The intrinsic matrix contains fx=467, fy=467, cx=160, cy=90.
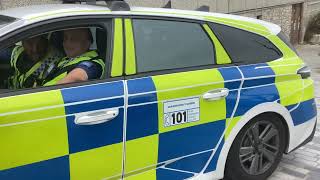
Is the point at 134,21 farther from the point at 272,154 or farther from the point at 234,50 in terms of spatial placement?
the point at 272,154

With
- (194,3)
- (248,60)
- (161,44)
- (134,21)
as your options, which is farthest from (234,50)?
(194,3)

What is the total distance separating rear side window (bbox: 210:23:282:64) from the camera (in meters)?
3.46

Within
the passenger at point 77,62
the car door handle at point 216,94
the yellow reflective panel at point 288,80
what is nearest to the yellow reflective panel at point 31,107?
the passenger at point 77,62

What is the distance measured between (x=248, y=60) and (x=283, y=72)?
1.10 feet

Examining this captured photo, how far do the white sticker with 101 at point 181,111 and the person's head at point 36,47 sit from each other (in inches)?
34.1

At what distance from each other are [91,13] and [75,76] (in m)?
0.39

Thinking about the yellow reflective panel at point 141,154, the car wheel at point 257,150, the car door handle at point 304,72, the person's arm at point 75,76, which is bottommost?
the car wheel at point 257,150

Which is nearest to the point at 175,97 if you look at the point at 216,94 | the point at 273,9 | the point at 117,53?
the point at 216,94

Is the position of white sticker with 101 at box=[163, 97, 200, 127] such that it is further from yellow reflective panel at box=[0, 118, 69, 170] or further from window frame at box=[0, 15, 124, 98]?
yellow reflective panel at box=[0, 118, 69, 170]

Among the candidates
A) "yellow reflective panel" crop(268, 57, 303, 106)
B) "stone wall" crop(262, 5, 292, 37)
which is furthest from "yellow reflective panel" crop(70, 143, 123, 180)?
"stone wall" crop(262, 5, 292, 37)

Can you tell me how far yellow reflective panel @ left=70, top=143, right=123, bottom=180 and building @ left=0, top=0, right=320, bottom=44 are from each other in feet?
17.1

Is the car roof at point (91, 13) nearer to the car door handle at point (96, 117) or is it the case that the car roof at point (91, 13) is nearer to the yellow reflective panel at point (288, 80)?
the yellow reflective panel at point (288, 80)

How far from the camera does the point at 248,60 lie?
3.58 meters

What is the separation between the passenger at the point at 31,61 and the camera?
2920mm
